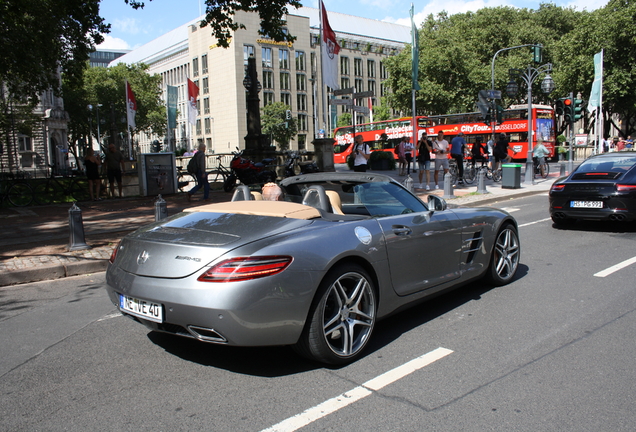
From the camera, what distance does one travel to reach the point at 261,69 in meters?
84.0

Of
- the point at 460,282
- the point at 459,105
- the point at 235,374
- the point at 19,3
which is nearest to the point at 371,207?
the point at 460,282

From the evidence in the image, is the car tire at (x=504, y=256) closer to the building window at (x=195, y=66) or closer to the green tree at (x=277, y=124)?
the green tree at (x=277, y=124)

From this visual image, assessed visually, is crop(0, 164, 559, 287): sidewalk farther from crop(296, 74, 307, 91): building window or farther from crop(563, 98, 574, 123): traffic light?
crop(296, 74, 307, 91): building window

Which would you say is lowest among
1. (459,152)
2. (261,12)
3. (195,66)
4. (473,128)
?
(459,152)

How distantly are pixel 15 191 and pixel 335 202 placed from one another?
545 inches

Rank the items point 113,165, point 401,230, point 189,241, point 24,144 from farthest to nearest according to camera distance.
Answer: point 24,144 < point 113,165 < point 401,230 < point 189,241

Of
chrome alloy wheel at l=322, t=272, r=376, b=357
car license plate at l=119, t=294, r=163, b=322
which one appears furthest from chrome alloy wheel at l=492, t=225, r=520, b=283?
car license plate at l=119, t=294, r=163, b=322

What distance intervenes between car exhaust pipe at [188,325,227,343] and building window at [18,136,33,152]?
58.1 m

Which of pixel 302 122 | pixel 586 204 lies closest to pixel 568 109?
pixel 586 204

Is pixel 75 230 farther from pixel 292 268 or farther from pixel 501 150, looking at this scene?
pixel 501 150

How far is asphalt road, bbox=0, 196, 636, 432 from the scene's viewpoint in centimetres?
301

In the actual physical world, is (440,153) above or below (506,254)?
above

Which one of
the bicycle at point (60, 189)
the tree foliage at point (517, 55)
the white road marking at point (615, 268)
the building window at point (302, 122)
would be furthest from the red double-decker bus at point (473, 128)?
the building window at point (302, 122)

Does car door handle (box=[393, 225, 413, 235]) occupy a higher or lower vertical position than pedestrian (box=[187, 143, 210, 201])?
lower
